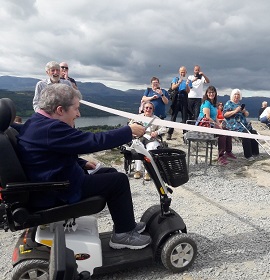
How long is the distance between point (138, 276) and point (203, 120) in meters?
5.15

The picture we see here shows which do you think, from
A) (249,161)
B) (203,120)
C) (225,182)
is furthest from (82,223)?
(249,161)

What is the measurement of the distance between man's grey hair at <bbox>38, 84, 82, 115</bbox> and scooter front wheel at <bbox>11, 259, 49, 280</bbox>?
1387mm

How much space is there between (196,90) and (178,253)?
744cm

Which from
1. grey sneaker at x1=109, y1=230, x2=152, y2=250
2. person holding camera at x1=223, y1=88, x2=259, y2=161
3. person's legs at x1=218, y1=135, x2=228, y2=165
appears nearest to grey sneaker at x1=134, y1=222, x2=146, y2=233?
grey sneaker at x1=109, y1=230, x2=152, y2=250

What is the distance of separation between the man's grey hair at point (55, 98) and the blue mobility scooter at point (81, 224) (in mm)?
336

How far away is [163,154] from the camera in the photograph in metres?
3.46

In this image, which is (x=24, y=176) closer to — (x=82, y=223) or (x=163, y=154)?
(x=82, y=223)

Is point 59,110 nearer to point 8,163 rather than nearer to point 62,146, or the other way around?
point 62,146

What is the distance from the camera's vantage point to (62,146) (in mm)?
2670

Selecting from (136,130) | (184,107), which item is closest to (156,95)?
(184,107)

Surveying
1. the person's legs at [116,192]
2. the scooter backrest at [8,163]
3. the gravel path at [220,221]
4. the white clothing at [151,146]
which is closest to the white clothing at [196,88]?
the gravel path at [220,221]

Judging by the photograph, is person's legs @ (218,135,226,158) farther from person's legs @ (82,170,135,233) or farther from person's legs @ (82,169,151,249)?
person's legs @ (82,170,135,233)

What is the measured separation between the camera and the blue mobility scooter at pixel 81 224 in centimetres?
267

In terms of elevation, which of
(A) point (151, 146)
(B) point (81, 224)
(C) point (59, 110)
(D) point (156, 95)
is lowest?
(B) point (81, 224)
